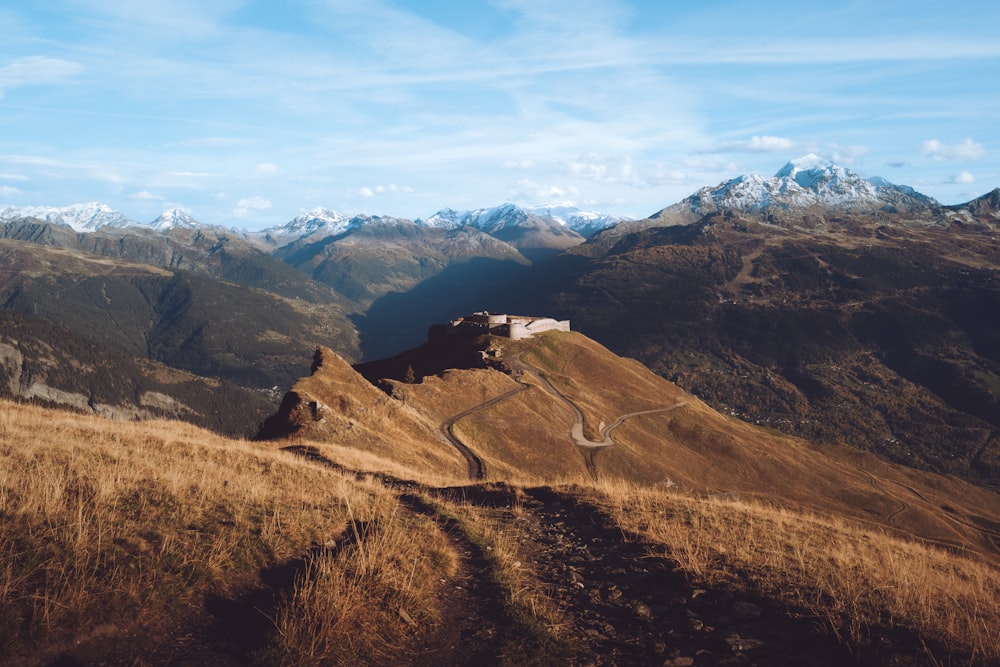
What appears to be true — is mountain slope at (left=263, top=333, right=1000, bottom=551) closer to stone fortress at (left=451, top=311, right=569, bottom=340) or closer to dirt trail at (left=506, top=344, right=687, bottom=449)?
dirt trail at (left=506, top=344, right=687, bottom=449)

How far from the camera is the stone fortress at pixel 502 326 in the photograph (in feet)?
415

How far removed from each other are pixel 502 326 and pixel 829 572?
115m

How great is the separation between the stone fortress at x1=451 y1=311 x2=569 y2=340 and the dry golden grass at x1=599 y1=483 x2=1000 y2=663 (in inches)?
4118

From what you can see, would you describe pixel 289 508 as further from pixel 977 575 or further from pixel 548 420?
pixel 548 420

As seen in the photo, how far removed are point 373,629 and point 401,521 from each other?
22.2 feet

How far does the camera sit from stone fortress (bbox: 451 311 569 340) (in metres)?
126

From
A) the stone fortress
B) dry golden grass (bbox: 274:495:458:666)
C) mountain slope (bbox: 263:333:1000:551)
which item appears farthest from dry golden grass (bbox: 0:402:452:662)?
the stone fortress

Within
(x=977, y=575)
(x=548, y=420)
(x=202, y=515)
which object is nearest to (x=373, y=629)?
(x=202, y=515)

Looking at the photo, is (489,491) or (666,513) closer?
(666,513)

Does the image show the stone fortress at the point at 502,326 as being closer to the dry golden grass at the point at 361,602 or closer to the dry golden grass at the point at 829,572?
the dry golden grass at the point at 829,572

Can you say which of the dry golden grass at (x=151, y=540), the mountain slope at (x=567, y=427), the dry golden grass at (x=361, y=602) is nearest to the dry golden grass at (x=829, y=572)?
the dry golden grass at (x=361, y=602)

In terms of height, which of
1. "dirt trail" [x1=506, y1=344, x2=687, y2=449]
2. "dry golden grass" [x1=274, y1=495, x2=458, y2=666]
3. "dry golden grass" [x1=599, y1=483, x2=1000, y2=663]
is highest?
"dry golden grass" [x1=274, y1=495, x2=458, y2=666]

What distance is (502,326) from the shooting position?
128m

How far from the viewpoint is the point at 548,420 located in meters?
88.3
